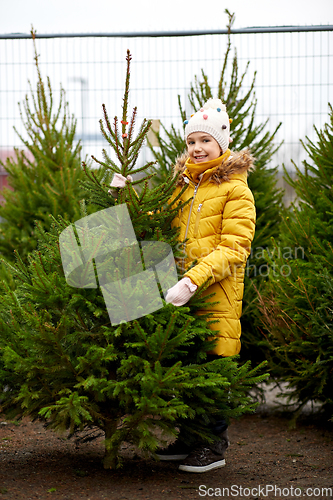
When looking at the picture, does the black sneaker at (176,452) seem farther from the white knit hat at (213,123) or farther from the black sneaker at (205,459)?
the white knit hat at (213,123)

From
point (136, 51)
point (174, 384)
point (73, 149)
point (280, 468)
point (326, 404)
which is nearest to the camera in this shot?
point (174, 384)

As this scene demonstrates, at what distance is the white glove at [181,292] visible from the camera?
2.69m

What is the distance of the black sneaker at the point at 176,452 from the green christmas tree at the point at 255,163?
1.32 metres

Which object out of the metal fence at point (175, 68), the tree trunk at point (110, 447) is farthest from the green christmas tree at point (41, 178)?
the tree trunk at point (110, 447)

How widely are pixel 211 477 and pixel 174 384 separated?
83 cm

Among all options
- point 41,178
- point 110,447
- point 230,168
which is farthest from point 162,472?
point 41,178

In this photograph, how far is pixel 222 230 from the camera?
2994mm

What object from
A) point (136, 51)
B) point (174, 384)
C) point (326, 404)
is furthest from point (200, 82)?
point (174, 384)

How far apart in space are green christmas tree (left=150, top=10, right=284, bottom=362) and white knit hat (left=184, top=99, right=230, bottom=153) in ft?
3.98

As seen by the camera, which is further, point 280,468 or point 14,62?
point 14,62

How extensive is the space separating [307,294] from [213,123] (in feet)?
4.39

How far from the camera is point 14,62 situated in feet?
20.5

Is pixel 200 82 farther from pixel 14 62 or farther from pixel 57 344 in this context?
pixel 57 344

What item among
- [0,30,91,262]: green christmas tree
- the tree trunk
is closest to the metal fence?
[0,30,91,262]: green christmas tree
